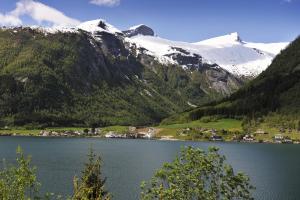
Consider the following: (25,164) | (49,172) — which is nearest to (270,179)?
(49,172)

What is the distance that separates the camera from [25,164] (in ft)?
92.0

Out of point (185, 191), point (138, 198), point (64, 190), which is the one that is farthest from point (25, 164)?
point (64, 190)

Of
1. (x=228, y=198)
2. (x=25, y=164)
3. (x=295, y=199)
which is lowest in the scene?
(x=295, y=199)

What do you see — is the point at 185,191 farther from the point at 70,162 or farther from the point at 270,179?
the point at 70,162

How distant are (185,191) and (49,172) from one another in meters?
113

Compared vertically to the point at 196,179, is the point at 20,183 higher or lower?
higher

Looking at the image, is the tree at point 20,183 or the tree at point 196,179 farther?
the tree at point 196,179

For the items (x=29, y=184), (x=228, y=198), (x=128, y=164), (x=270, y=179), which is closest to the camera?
(x=29, y=184)

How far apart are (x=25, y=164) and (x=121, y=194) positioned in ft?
272

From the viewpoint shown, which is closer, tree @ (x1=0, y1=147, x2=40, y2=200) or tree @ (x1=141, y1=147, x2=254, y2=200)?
tree @ (x1=0, y1=147, x2=40, y2=200)

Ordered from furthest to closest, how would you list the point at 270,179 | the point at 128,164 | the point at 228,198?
the point at 128,164
the point at 270,179
the point at 228,198

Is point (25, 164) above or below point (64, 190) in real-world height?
above

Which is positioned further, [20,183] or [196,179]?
[196,179]

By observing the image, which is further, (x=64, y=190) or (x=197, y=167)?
(x=64, y=190)
